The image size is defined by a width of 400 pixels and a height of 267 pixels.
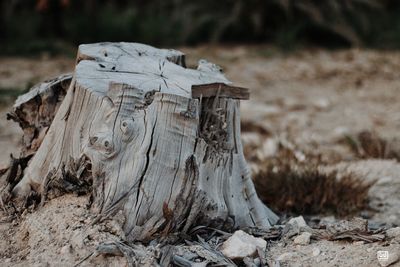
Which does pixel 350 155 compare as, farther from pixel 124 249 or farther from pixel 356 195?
pixel 124 249

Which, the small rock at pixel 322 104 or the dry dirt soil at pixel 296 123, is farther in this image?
the small rock at pixel 322 104

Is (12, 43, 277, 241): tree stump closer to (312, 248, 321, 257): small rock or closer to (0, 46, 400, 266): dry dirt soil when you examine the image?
(0, 46, 400, 266): dry dirt soil

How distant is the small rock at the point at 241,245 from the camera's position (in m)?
2.74

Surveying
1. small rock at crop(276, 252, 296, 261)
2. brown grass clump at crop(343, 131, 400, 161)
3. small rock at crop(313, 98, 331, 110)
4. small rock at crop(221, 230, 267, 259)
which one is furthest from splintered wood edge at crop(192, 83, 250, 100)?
small rock at crop(313, 98, 331, 110)

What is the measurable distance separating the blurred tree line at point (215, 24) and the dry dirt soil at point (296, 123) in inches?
13.5

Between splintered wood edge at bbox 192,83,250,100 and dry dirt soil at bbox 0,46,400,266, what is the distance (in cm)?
61

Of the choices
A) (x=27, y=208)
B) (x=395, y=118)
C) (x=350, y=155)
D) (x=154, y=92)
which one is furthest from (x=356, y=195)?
(x=395, y=118)

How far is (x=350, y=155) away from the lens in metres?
5.00

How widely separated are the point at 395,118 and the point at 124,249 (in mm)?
4103

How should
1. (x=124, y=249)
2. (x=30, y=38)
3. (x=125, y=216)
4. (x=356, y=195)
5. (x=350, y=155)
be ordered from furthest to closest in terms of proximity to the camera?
(x=30, y=38) → (x=350, y=155) → (x=356, y=195) → (x=125, y=216) → (x=124, y=249)

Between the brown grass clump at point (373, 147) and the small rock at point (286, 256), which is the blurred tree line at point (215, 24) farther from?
the small rock at point (286, 256)

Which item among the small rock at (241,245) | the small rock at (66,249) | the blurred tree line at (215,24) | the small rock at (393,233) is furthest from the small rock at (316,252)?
the blurred tree line at (215,24)

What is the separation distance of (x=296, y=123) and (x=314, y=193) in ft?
7.08

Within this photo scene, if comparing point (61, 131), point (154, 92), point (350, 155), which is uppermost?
point (154, 92)
